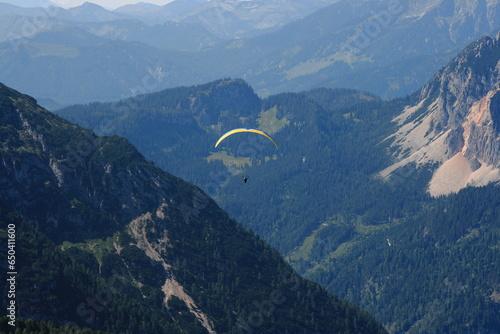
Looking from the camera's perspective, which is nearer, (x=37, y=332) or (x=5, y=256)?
(x=37, y=332)

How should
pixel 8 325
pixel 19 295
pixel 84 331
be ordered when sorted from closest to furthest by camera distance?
pixel 8 325 → pixel 84 331 → pixel 19 295

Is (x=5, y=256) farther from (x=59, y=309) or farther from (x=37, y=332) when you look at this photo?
(x=37, y=332)

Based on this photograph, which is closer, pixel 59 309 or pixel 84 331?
pixel 84 331

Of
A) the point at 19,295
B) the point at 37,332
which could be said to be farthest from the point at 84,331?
the point at 19,295

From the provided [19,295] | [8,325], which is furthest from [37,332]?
[19,295]

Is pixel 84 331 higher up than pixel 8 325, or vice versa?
pixel 8 325

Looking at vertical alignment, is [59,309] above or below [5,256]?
below

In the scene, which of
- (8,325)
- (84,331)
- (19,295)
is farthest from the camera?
(19,295)

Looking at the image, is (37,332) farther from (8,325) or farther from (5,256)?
(5,256)
